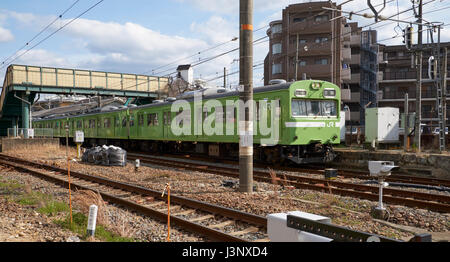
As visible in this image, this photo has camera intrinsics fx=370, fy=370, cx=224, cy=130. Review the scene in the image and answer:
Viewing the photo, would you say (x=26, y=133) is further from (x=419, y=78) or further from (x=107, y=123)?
(x=419, y=78)

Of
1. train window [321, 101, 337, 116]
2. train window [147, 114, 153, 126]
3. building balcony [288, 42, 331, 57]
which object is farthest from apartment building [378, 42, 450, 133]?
train window [321, 101, 337, 116]

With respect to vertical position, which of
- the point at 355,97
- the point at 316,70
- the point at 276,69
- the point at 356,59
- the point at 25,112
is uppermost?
the point at 356,59

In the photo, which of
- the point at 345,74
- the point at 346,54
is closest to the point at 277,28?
the point at 346,54

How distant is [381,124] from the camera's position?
19.3 metres

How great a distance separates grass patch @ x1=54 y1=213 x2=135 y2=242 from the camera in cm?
542

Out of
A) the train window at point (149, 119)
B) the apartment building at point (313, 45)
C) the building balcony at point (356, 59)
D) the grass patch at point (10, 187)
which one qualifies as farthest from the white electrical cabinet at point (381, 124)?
the building balcony at point (356, 59)

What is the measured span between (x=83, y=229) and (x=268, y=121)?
8.71 metres

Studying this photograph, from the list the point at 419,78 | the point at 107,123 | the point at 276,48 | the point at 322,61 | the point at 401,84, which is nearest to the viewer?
the point at 419,78

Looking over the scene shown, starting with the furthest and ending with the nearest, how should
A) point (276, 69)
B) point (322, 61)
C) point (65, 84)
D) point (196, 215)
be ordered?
point (276, 69)
point (322, 61)
point (65, 84)
point (196, 215)

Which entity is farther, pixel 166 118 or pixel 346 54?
pixel 346 54
